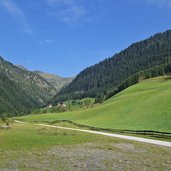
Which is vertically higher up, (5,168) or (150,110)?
(150,110)

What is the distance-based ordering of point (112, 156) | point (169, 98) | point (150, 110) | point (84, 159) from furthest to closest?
1. point (169, 98)
2. point (150, 110)
3. point (112, 156)
4. point (84, 159)

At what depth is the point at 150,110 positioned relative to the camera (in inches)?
3568

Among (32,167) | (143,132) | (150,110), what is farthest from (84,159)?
(150,110)

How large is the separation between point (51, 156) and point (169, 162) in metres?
10.2

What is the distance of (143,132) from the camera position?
6228 centimetres

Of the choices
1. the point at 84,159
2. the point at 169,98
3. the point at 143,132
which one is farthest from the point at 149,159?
the point at 169,98

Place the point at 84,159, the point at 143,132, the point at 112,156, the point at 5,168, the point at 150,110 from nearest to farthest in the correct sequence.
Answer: the point at 5,168 < the point at 84,159 < the point at 112,156 < the point at 143,132 < the point at 150,110

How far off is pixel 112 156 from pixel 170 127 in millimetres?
36661

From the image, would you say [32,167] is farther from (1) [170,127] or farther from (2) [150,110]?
(2) [150,110]

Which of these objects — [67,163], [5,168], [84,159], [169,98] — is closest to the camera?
[5,168]

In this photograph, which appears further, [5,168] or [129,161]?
[129,161]

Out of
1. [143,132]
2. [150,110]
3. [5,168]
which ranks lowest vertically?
[5,168]

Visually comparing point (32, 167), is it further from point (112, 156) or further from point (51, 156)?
point (112, 156)

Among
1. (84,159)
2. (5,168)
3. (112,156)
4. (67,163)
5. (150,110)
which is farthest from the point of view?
(150,110)
